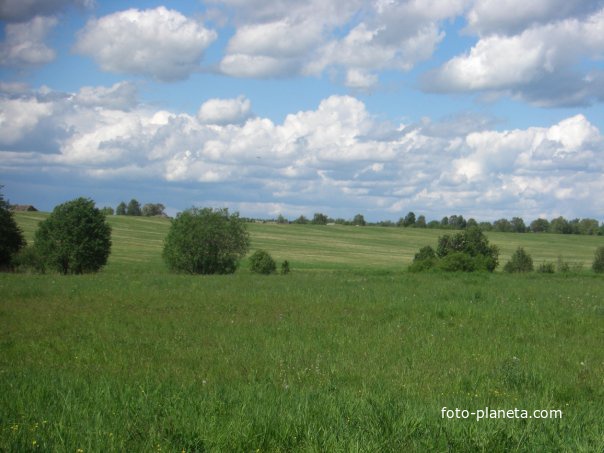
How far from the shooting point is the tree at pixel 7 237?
178 ft

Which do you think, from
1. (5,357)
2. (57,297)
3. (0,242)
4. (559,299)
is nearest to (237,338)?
(5,357)

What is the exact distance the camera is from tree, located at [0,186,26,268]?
5422 cm

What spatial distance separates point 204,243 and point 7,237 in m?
17.5

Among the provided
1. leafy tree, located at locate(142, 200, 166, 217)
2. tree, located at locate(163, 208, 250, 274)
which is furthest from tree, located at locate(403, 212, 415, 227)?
tree, located at locate(163, 208, 250, 274)

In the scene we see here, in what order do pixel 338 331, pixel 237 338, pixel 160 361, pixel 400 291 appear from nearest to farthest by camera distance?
pixel 160 361, pixel 237 338, pixel 338 331, pixel 400 291

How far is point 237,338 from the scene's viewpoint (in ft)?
43.4

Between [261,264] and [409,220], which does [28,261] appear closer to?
[261,264]

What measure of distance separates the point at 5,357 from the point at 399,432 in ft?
26.8

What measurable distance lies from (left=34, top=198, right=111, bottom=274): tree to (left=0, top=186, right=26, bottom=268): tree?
5.78ft

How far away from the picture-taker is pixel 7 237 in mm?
54469

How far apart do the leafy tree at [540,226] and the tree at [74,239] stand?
119m

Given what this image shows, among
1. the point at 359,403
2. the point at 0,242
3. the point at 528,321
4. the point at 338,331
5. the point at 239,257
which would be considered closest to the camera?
the point at 359,403

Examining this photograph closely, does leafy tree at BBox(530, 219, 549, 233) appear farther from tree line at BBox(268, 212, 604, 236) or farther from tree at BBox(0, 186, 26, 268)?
tree at BBox(0, 186, 26, 268)

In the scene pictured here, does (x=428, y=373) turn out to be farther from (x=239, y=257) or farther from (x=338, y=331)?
(x=239, y=257)
